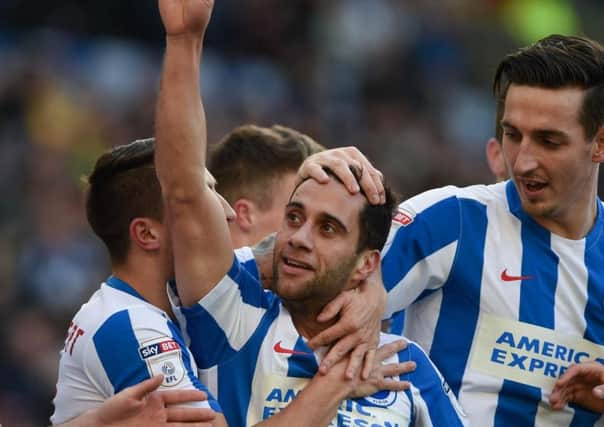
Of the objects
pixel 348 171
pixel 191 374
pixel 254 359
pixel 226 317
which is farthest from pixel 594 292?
pixel 191 374

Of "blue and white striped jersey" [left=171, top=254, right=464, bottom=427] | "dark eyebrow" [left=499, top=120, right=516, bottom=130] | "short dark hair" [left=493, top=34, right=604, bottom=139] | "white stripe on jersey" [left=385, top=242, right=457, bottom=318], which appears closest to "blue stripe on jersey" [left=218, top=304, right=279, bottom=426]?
Answer: "blue and white striped jersey" [left=171, top=254, right=464, bottom=427]

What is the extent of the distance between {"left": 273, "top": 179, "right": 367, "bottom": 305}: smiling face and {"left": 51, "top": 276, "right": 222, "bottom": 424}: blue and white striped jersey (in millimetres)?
408

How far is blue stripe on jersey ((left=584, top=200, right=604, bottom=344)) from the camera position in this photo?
428 cm

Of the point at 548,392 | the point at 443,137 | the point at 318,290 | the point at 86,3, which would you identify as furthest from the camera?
the point at 443,137

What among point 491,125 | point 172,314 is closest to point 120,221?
point 172,314

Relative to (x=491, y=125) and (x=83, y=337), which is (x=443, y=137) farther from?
(x=83, y=337)

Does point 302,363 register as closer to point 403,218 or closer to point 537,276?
point 403,218

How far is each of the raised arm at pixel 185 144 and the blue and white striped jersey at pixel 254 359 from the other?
0.20 metres

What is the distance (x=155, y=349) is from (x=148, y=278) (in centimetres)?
36

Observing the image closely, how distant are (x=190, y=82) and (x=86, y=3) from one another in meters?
8.43

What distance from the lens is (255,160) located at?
5.15 m

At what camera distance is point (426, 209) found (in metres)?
4.29

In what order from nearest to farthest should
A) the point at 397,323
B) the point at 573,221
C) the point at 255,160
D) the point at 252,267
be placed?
the point at 252,267
the point at 573,221
the point at 397,323
the point at 255,160

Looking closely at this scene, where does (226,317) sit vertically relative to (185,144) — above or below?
below
